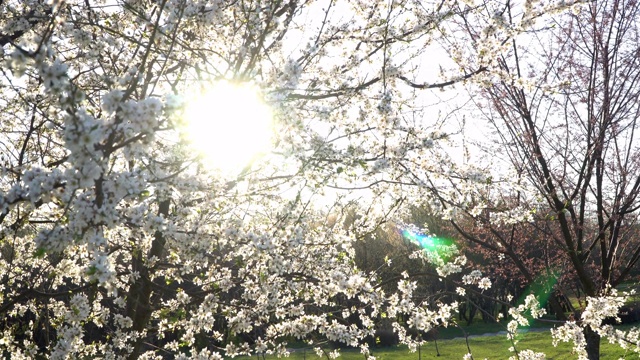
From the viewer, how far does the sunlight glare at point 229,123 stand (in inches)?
144

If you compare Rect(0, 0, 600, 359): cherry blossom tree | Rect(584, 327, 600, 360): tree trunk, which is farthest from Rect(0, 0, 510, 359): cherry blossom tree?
Rect(584, 327, 600, 360): tree trunk

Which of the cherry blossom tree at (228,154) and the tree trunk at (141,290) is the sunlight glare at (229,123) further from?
the tree trunk at (141,290)

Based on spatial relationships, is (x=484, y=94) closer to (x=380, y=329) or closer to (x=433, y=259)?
(x=433, y=259)

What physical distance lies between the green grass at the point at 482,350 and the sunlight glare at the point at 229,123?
15220 millimetres

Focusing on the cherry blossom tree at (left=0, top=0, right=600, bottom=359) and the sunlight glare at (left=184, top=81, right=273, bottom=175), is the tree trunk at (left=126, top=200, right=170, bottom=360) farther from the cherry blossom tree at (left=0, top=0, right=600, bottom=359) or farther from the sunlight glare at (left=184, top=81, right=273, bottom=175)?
the sunlight glare at (left=184, top=81, right=273, bottom=175)

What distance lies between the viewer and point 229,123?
418 centimetres

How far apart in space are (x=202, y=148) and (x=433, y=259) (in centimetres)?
473

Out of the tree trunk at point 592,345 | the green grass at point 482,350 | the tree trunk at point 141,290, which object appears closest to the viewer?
the tree trunk at point 141,290

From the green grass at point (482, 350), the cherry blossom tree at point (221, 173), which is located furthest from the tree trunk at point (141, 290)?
the green grass at point (482, 350)

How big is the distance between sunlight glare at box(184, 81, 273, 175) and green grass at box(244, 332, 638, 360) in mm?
15220

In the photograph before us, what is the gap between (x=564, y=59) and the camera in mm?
9391

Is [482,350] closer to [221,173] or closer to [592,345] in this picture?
[592,345]

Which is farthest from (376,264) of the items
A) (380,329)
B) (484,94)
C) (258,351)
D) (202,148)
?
(202,148)

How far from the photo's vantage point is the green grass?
19.4 metres
